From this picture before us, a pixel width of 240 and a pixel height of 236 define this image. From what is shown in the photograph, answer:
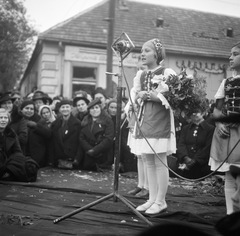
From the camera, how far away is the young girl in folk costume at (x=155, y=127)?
4.33 meters

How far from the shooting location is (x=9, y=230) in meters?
3.66

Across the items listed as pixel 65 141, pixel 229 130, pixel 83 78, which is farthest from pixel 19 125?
pixel 83 78

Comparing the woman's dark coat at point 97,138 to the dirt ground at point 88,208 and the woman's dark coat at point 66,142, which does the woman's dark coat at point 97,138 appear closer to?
the woman's dark coat at point 66,142

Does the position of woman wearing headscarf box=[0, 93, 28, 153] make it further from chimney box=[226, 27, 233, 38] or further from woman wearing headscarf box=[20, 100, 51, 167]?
chimney box=[226, 27, 233, 38]

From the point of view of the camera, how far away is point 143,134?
427 cm

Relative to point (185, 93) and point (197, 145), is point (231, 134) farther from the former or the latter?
point (197, 145)

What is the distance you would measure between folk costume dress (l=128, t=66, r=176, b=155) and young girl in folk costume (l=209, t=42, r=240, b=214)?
555mm

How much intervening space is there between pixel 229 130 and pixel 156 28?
1801 centimetres

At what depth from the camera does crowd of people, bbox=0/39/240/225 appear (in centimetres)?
404

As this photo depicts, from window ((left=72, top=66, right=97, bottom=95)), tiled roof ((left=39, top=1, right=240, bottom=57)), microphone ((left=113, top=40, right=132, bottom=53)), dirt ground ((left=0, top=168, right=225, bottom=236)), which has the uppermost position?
tiled roof ((left=39, top=1, right=240, bottom=57))

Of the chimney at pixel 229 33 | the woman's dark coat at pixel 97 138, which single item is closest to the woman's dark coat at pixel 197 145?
the woman's dark coat at pixel 97 138

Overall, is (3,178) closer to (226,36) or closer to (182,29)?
(182,29)

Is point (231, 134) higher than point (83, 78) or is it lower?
lower

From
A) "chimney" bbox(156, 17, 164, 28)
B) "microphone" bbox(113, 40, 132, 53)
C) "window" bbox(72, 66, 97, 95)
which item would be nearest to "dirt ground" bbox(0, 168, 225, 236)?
"microphone" bbox(113, 40, 132, 53)
